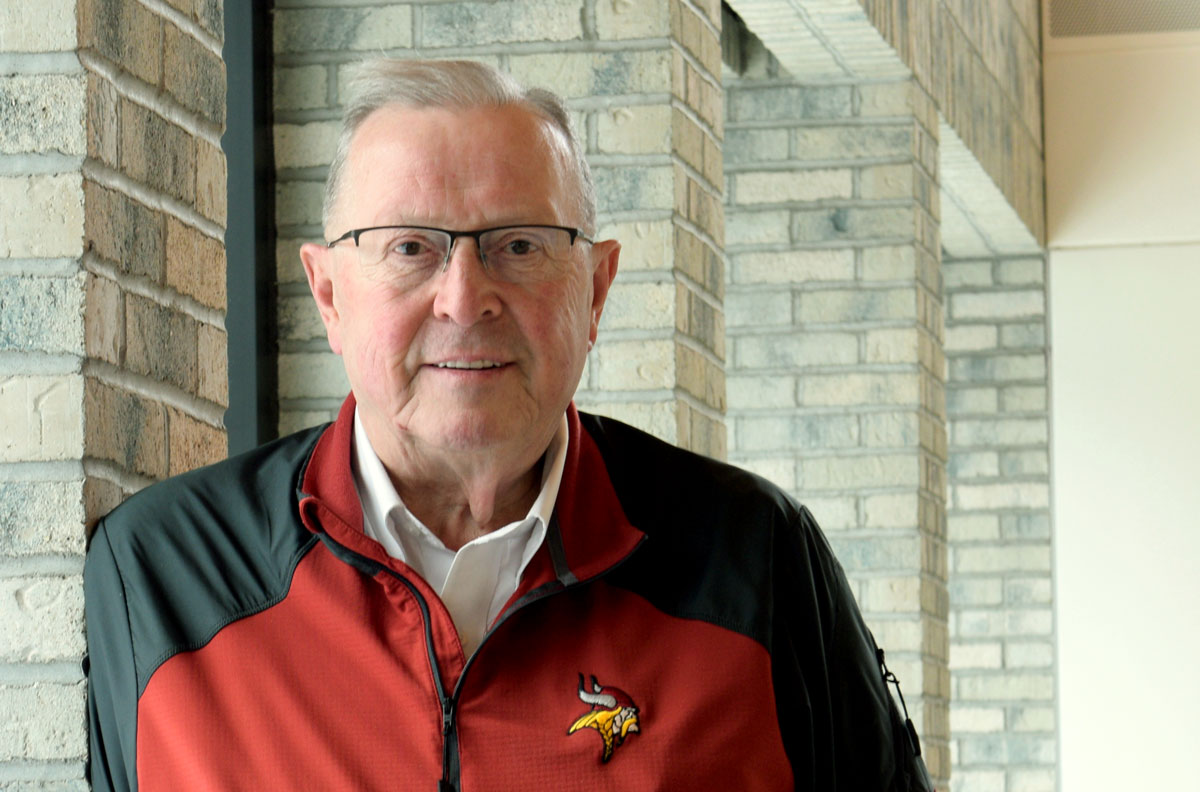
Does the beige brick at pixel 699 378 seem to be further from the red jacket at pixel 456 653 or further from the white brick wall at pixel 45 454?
the white brick wall at pixel 45 454

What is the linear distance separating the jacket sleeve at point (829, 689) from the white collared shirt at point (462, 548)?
0.29 metres

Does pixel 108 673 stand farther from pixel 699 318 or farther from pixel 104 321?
pixel 699 318

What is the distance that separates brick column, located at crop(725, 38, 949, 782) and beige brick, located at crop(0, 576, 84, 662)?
148 inches

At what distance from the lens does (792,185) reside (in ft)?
18.4

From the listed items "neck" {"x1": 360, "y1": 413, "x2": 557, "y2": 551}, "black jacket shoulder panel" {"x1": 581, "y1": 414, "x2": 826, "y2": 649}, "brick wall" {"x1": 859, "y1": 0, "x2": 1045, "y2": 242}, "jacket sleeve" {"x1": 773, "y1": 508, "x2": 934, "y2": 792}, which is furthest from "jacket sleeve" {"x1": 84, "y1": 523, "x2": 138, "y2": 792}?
"brick wall" {"x1": 859, "y1": 0, "x2": 1045, "y2": 242}

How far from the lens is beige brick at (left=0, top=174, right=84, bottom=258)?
6.47 ft

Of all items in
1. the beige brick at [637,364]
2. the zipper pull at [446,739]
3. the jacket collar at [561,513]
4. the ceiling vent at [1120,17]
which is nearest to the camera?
the zipper pull at [446,739]

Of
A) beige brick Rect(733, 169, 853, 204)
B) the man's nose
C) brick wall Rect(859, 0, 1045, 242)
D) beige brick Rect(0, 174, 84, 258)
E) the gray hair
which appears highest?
brick wall Rect(859, 0, 1045, 242)

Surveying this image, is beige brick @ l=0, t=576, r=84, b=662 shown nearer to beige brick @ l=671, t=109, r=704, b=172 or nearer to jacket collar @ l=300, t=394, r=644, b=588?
jacket collar @ l=300, t=394, r=644, b=588

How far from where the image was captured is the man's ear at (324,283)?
2.07 meters

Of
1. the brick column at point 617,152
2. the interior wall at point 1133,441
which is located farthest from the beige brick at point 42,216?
the interior wall at point 1133,441

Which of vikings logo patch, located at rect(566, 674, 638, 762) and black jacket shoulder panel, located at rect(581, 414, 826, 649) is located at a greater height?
black jacket shoulder panel, located at rect(581, 414, 826, 649)

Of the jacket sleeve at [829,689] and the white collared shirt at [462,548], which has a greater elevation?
the white collared shirt at [462,548]

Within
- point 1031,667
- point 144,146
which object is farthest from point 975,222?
point 144,146
